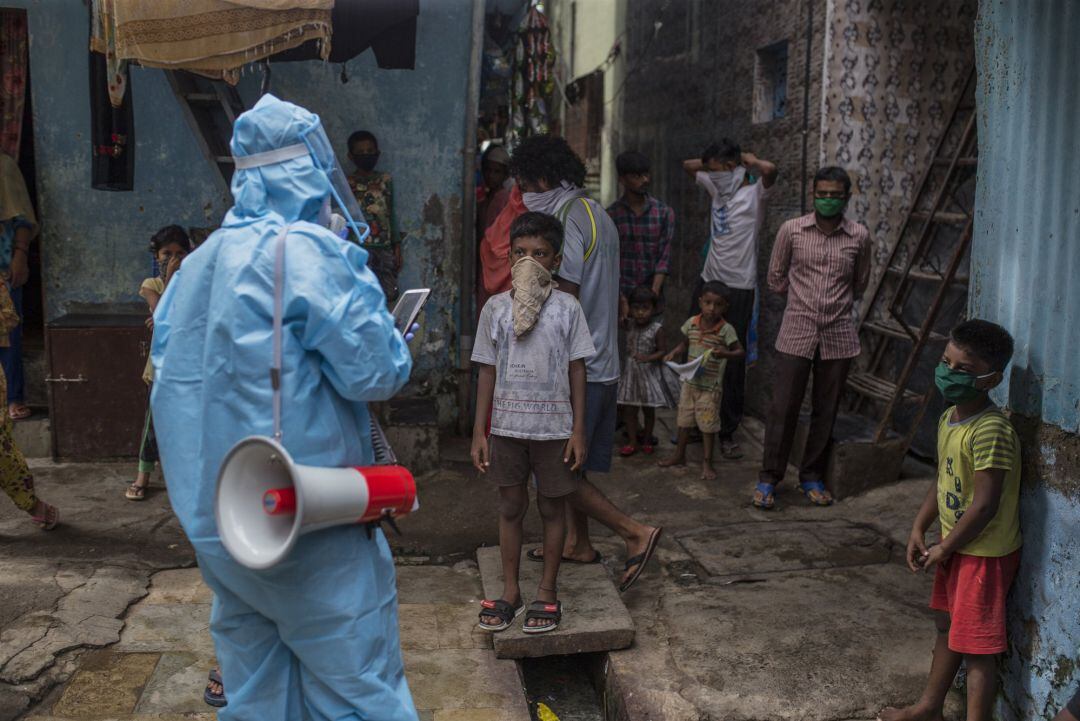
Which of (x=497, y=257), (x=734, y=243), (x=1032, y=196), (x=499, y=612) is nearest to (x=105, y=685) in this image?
(x=499, y=612)

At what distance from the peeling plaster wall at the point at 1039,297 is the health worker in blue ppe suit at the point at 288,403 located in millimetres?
1981

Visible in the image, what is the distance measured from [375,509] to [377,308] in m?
0.50

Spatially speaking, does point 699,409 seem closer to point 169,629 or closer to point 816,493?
point 816,493

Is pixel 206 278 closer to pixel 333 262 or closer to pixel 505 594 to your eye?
pixel 333 262

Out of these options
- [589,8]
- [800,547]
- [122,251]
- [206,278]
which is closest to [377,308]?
[206,278]

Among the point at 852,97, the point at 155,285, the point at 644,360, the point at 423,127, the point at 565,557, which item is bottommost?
the point at 565,557

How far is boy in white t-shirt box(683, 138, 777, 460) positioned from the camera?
684 centimetres

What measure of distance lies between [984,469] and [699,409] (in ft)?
10.6

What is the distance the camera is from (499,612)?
4.16 m

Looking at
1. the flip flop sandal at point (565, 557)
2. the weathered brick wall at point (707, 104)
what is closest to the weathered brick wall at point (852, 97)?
the weathered brick wall at point (707, 104)

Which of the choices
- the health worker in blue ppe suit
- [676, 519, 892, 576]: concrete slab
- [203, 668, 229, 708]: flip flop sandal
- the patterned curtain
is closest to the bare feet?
[676, 519, 892, 576]: concrete slab

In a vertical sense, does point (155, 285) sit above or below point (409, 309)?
below

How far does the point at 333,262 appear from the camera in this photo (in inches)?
104

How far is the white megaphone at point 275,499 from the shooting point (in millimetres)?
2398
